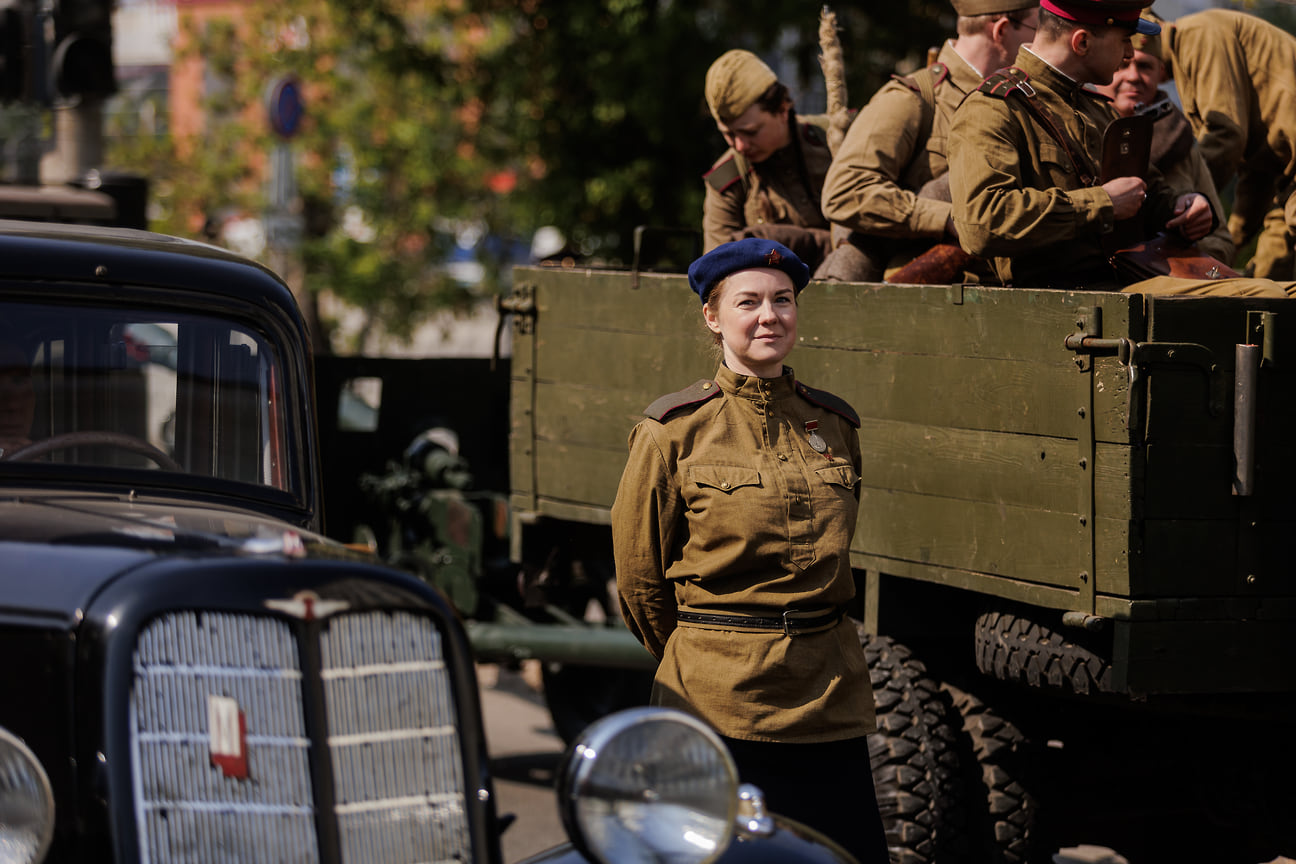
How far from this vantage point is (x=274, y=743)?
9.53ft

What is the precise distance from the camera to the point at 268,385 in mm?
4254

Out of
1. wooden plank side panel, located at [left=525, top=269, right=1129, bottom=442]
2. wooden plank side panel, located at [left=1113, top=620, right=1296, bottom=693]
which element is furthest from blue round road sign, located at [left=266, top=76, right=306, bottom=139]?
wooden plank side panel, located at [left=1113, top=620, right=1296, bottom=693]

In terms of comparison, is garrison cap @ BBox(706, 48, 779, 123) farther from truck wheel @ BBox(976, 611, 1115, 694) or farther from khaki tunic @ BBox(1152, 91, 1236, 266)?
truck wheel @ BBox(976, 611, 1115, 694)

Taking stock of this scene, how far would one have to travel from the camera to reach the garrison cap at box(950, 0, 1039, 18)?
556 cm

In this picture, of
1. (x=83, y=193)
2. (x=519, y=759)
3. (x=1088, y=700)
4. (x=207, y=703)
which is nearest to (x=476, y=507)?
(x=519, y=759)

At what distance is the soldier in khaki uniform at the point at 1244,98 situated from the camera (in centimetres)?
638

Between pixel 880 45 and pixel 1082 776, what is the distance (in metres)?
7.78

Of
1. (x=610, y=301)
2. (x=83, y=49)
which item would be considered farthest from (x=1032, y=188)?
(x=83, y=49)

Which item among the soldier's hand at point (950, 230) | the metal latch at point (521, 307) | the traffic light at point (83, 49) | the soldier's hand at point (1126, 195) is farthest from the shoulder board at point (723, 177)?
the traffic light at point (83, 49)

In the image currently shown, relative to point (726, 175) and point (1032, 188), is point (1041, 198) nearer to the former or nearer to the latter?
point (1032, 188)

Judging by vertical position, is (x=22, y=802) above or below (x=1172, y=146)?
below

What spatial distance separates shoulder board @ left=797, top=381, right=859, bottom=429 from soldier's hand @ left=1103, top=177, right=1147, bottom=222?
3.71 ft

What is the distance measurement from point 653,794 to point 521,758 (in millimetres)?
5308

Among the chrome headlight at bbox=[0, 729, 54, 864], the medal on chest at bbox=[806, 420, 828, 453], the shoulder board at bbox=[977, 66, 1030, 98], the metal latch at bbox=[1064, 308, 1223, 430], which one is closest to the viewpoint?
the chrome headlight at bbox=[0, 729, 54, 864]
